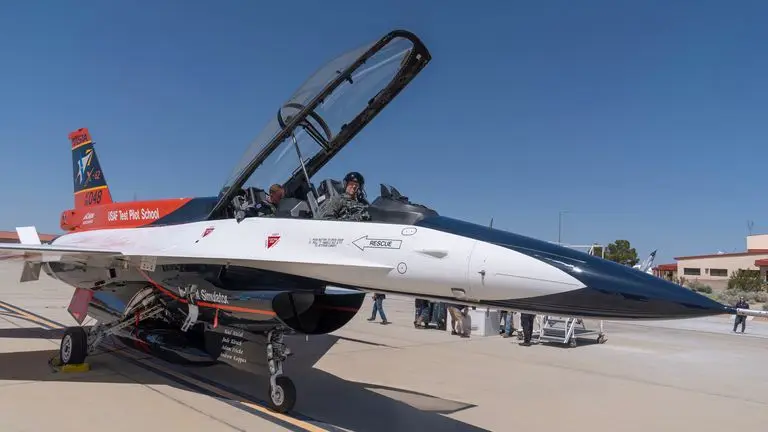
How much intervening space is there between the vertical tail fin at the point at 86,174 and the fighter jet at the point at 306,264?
263 centimetres

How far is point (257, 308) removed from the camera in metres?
5.27

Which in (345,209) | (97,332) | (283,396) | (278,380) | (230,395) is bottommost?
(230,395)

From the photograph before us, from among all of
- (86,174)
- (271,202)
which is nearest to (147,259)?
(271,202)

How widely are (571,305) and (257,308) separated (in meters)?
2.98

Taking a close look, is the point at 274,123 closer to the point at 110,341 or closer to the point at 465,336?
the point at 110,341

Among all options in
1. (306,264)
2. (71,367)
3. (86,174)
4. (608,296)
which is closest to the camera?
(608,296)

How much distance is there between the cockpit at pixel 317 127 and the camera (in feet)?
19.2

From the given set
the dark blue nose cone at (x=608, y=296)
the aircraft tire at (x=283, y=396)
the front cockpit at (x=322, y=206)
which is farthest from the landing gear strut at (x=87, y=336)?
the dark blue nose cone at (x=608, y=296)

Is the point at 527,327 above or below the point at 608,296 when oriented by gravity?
below

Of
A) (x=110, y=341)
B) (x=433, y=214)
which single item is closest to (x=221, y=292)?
(x=433, y=214)

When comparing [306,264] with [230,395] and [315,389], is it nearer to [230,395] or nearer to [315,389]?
[230,395]

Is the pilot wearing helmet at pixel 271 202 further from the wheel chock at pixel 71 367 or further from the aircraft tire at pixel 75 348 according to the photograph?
the wheel chock at pixel 71 367

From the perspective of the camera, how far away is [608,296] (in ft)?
11.9

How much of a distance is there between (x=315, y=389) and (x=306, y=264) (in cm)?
219
